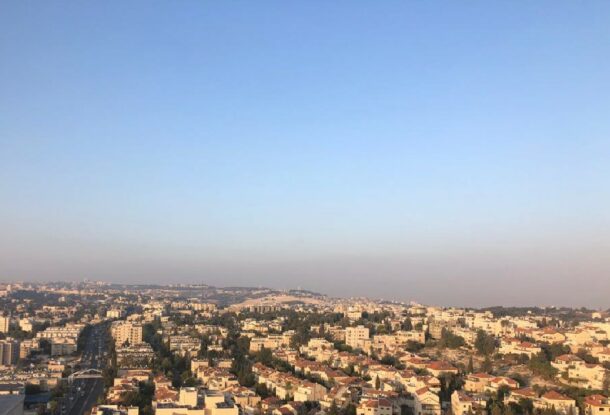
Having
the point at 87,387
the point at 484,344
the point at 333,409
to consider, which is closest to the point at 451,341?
the point at 484,344

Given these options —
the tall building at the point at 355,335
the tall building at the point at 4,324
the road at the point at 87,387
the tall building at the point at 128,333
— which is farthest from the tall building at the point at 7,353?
the tall building at the point at 355,335

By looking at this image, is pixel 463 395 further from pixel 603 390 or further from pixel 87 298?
pixel 87 298

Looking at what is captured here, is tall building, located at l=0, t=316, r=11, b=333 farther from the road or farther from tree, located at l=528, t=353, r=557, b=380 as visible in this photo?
tree, located at l=528, t=353, r=557, b=380

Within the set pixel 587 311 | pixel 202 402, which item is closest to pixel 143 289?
pixel 587 311

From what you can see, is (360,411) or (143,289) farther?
(143,289)

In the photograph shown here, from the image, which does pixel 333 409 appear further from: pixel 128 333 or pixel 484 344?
pixel 128 333

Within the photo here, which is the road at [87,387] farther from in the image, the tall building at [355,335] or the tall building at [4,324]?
the tall building at [355,335]

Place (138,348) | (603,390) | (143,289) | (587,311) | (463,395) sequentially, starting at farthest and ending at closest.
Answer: (143,289)
(587,311)
(138,348)
(603,390)
(463,395)

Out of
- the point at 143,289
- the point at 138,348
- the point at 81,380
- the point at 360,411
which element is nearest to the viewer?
the point at 360,411
